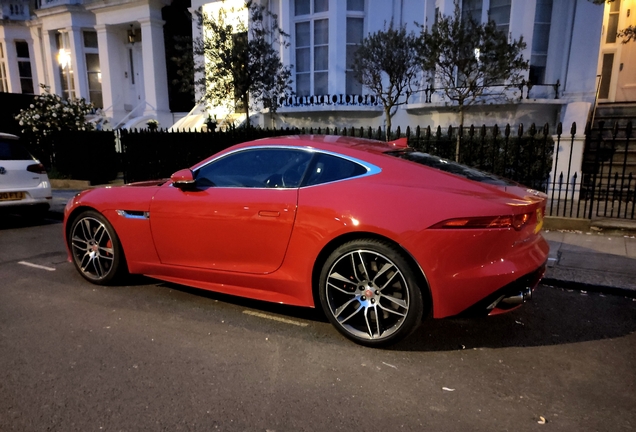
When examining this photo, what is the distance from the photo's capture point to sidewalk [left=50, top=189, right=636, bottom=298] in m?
4.63

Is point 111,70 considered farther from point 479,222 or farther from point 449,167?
point 479,222

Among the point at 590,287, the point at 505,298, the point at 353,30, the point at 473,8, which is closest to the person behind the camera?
the point at 505,298

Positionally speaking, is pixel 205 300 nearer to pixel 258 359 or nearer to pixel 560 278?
Answer: pixel 258 359

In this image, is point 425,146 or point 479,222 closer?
point 479,222

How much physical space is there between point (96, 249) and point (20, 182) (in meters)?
4.12

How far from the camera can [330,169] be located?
3.57m

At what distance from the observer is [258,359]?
10.5 feet

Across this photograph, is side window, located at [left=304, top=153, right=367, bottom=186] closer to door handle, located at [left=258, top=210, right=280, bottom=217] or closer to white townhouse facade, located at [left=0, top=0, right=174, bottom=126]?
door handle, located at [left=258, top=210, right=280, bottom=217]

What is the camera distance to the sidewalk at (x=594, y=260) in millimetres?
4633

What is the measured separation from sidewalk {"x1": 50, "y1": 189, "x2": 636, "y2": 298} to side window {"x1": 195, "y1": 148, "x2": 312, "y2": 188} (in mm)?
3019

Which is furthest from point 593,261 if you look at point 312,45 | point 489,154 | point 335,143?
point 312,45

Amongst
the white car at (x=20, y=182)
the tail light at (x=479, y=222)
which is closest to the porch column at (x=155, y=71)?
the white car at (x=20, y=182)

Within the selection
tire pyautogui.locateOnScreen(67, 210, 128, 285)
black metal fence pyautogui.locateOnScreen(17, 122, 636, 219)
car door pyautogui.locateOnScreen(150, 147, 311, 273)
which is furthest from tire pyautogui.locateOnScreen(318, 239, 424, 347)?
black metal fence pyautogui.locateOnScreen(17, 122, 636, 219)

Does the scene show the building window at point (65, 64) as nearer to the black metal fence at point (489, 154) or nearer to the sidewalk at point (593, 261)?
the black metal fence at point (489, 154)
